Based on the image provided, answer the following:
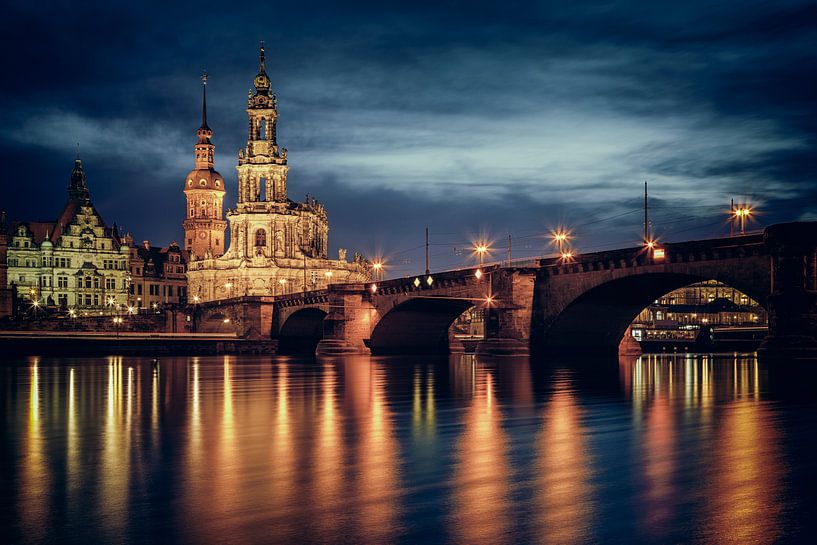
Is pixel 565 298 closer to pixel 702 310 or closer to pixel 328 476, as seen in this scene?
pixel 328 476

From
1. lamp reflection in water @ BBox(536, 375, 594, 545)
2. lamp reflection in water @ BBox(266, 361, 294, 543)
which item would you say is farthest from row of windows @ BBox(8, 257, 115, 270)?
lamp reflection in water @ BBox(536, 375, 594, 545)

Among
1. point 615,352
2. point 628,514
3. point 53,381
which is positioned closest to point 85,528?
point 628,514

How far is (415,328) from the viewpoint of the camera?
100 meters

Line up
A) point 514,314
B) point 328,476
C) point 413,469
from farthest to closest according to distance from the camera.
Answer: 1. point 514,314
2. point 413,469
3. point 328,476

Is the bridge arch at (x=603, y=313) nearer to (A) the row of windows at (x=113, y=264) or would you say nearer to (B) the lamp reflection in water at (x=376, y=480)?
(B) the lamp reflection in water at (x=376, y=480)

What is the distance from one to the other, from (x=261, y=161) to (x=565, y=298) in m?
119

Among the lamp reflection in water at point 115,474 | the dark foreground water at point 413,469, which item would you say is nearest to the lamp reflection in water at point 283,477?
the dark foreground water at point 413,469

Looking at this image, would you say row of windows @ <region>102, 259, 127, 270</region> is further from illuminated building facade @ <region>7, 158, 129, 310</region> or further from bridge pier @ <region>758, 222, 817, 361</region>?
bridge pier @ <region>758, 222, 817, 361</region>

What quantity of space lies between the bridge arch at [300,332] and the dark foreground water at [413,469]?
287ft

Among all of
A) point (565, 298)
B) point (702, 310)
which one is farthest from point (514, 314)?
point (702, 310)

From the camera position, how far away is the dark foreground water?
44.3 ft

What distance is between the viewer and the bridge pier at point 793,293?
51.3 metres

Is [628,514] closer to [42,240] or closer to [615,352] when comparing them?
[615,352]

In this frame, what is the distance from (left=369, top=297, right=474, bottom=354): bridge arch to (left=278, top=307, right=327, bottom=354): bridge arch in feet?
77.9
